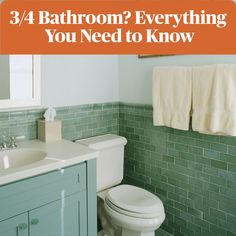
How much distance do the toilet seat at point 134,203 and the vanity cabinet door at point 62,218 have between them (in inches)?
9.7

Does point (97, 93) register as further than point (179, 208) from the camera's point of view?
Yes

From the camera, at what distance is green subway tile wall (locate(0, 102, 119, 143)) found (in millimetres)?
1805

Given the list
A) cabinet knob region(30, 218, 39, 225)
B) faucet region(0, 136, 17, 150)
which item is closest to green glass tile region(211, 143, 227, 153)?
cabinet knob region(30, 218, 39, 225)

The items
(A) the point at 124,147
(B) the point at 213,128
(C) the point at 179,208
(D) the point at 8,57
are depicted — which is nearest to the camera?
(B) the point at 213,128

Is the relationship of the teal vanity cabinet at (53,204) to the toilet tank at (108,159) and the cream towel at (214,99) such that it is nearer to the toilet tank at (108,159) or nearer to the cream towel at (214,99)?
the toilet tank at (108,159)

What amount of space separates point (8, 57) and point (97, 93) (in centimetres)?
74

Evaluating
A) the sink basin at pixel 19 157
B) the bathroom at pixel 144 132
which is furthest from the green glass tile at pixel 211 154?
the sink basin at pixel 19 157

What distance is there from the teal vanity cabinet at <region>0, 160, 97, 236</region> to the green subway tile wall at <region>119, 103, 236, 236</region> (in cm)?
66

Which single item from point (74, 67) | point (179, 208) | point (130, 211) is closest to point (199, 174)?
point (179, 208)

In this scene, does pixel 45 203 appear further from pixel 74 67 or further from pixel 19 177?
pixel 74 67

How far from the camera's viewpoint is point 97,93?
228cm

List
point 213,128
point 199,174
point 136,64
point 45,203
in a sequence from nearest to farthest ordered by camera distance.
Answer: point 45,203 → point 213,128 → point 199,174 → point 136,64

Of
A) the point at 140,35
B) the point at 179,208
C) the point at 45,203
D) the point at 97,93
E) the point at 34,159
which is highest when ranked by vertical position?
the point at 140,35

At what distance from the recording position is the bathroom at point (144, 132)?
5.95 feet
